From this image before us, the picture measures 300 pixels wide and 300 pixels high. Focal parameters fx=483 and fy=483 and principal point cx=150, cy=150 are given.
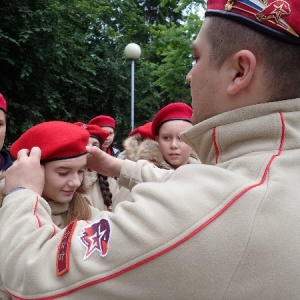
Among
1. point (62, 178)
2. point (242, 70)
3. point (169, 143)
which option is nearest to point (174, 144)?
point (169, 143)

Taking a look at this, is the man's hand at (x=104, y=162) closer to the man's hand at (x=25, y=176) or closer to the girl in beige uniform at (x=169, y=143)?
the man's hand at (x=25, y=176)

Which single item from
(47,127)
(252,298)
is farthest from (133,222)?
(47,127)

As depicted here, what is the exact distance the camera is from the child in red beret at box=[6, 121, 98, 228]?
8.25ft

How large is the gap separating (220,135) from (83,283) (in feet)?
1.62

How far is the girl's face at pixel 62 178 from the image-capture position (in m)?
2.64

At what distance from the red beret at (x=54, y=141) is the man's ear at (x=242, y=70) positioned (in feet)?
4.75

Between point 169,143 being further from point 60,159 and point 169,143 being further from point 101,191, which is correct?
point 60,159

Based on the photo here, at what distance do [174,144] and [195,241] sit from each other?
3184 mm

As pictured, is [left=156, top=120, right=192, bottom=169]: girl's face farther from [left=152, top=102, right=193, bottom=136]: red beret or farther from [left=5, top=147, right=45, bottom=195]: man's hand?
[left=5, top=147, right=45, bottom=195]: man's hand

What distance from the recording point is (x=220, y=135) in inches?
48.4

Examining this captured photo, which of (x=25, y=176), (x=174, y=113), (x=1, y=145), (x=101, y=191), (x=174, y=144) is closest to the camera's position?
(x=25, y=176)

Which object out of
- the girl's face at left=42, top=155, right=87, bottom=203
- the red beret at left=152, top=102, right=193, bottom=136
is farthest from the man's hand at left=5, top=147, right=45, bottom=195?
the red beret at left=152, top=102, right=193, bottom=136

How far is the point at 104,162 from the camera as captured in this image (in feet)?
8.21

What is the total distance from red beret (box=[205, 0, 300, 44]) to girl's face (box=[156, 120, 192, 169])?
9.61 ft
